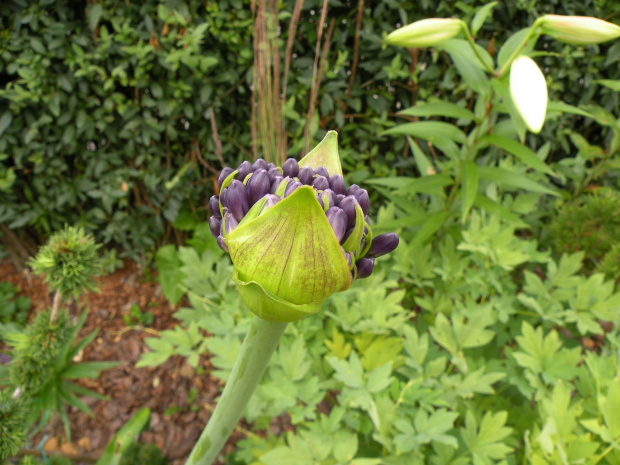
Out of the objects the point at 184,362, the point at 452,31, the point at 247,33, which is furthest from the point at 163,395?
the point at 452,31

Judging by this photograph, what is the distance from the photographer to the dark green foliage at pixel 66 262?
73 centimetres

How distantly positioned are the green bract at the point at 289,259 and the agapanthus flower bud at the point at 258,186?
0.07 metres

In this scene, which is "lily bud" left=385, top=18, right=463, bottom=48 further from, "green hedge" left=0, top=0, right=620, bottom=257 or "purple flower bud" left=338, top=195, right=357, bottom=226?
"green hedge" left=0, top=0, right=620, bottom=257

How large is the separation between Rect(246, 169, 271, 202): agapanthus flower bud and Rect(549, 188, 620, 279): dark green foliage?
55.3 inches

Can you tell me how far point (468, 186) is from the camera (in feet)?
3.82

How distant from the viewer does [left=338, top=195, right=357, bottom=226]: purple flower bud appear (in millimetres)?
428

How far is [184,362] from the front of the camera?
2.19m

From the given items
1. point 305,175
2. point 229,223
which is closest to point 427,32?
point 305,175

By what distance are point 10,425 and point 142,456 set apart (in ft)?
2.29

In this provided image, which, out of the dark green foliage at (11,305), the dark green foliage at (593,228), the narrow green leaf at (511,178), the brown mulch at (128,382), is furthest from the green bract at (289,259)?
the dark green foliage at (11,305)

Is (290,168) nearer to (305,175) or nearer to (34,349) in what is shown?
(305,175)

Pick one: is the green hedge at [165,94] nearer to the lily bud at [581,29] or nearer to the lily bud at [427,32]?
the lily bud at [427,32]

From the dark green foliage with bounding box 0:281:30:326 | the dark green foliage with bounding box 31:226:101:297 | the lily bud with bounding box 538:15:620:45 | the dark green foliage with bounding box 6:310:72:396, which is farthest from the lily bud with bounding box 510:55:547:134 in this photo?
the dark green foliage with bounding box 0:281:30:326

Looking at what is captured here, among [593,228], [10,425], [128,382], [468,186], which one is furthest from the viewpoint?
[128,382]
